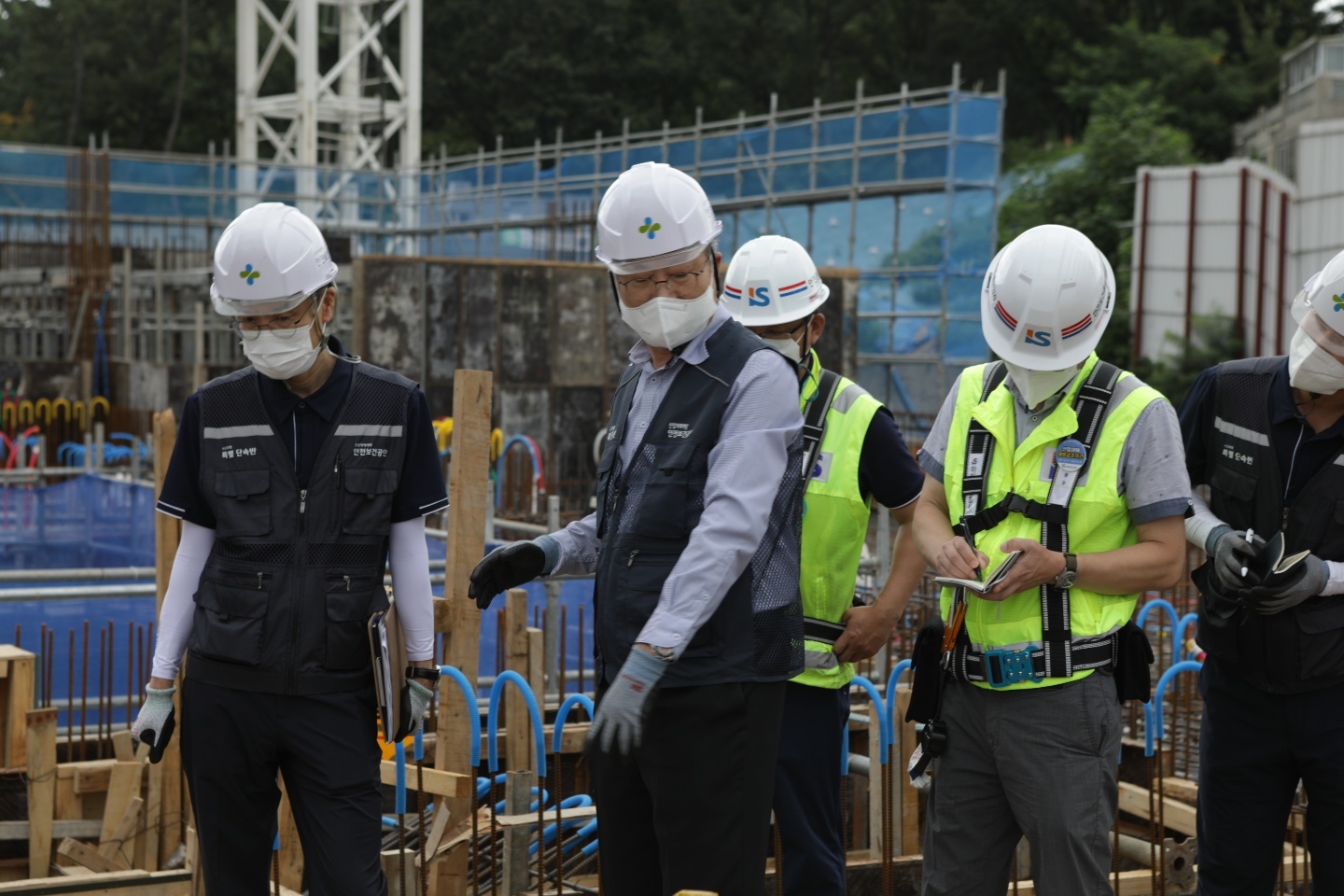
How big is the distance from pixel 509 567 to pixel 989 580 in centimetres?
111

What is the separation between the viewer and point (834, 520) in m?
4.31

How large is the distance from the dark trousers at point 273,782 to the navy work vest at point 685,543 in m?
0.81

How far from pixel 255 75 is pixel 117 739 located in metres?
37.9

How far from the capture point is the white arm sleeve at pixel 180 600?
13.0 feet

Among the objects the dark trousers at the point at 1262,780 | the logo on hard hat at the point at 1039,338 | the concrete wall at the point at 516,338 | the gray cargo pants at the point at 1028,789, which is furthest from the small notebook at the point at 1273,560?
the concrete wall at the point at 516,338

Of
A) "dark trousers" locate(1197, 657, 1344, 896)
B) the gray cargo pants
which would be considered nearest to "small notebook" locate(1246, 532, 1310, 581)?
"dark trousers" locate(1197, 657, 1344, 896)

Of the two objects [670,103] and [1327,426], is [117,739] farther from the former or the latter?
[670,103]

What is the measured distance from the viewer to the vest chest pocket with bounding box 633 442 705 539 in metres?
3.28

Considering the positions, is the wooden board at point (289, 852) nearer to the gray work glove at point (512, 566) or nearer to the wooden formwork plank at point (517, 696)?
the wooden formwork plank at point (517, 696)

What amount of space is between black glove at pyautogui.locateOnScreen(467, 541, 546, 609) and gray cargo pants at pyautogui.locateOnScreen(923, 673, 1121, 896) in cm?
107

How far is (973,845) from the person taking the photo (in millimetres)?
3711

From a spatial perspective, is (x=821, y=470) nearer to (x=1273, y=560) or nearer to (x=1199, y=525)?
(x=1199, y=525)

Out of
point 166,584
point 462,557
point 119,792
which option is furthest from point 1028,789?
point 119,792

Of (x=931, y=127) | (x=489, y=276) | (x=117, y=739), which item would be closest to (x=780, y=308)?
(x=117, y=739)
